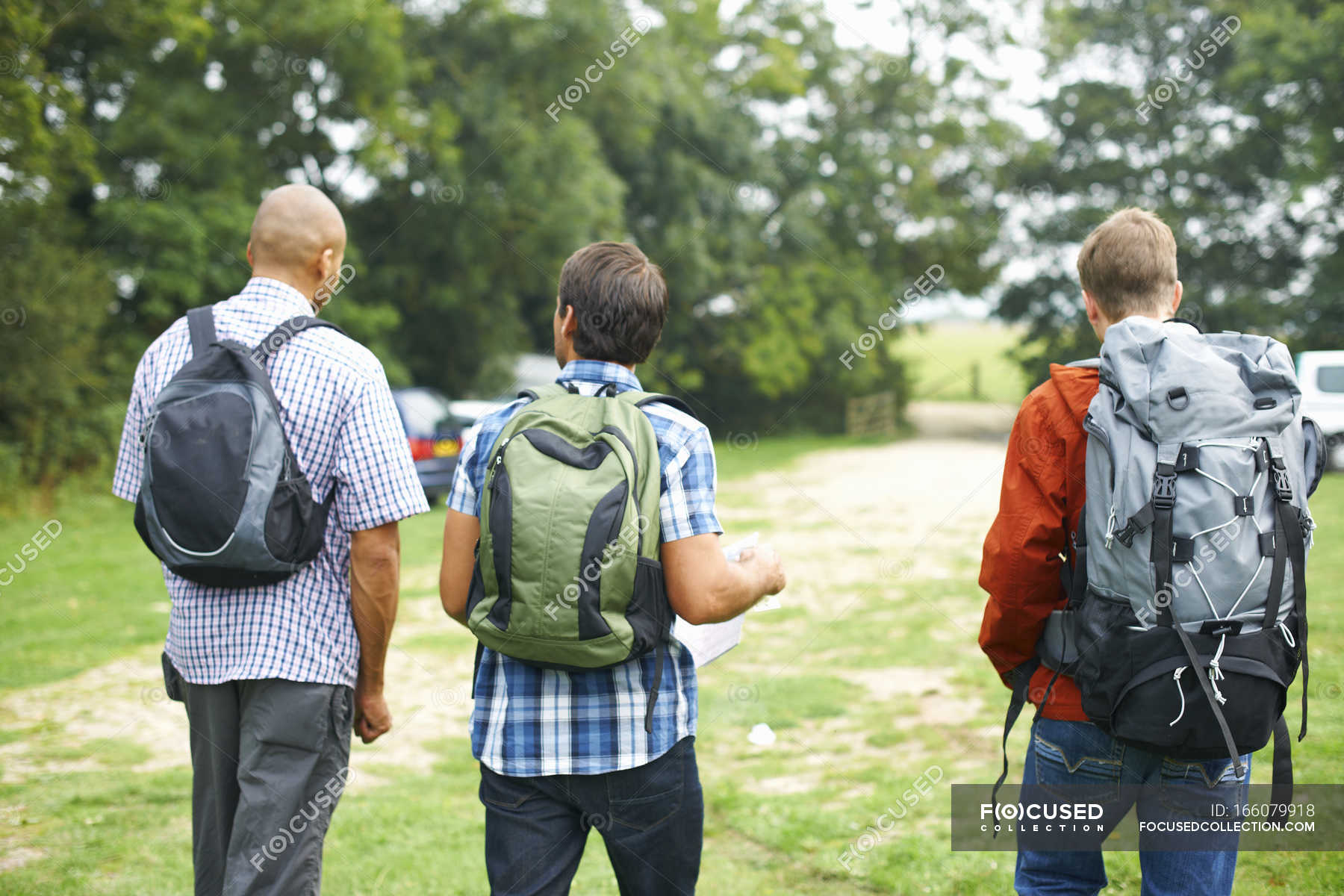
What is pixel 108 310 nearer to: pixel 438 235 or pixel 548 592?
pixel 438 235

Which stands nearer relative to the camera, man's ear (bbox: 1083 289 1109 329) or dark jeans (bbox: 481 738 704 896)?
dark jeans (bbox: 481 738 704 896)

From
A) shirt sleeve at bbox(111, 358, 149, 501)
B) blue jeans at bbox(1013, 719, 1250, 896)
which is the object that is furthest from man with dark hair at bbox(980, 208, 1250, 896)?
shirt sleeve at bbox(111, 358, 149, 501)

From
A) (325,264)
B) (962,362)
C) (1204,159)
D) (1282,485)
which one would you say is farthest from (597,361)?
(962,362)

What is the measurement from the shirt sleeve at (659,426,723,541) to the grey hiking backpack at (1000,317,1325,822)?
0.78 m

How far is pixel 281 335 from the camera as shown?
2367 millimetres

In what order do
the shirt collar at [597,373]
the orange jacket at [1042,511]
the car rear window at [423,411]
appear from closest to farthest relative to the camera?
the shirt collar at [597,373], the orange jacket at [1042,511], the car rear window at [423,411]

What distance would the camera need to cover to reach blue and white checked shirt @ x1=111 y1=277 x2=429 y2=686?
2.31 metres

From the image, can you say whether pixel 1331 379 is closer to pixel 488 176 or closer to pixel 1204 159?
pixel 1204 159

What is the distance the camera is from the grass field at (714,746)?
3648mm

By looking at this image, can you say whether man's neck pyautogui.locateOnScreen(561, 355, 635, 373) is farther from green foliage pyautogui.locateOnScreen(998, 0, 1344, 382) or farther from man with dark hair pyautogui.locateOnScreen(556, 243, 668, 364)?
green foliage pyautogui.locateOnScreen(998, 0, 1344, 382)

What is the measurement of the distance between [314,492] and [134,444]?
0.51 metres

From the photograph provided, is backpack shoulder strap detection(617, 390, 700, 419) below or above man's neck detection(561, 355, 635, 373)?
below

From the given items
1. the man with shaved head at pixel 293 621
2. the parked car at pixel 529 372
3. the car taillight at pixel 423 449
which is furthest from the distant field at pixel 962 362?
the man with shaved head at pixel 293 621

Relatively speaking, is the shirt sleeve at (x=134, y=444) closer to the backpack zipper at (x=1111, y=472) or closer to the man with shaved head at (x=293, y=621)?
the man with shaved head at (x=293, y=621)
